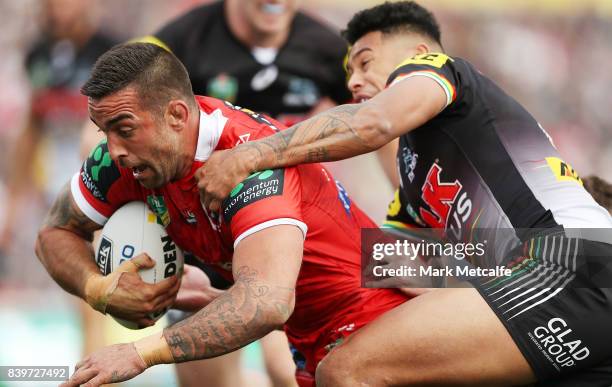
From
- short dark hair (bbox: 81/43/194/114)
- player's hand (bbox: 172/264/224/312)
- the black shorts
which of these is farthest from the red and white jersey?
the black shorts

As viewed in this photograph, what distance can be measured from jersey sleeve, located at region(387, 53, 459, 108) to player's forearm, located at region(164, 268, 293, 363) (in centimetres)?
107

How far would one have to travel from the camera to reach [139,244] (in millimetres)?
4371

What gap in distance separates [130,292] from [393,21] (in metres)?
1.90

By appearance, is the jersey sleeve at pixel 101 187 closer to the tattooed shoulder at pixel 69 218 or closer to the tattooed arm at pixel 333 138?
the tattooed shoulder at pixel 69 218

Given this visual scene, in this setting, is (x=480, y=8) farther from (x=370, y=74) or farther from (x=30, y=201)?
(x=370, y=74)

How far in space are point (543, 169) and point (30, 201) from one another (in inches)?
286

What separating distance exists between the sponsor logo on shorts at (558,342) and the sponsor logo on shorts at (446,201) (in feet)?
2.10

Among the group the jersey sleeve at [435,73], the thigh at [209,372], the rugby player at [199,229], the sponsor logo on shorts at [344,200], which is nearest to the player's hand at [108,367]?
the rugby player at [199,229]

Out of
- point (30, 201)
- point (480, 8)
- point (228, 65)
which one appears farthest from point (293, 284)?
point (480, 8)

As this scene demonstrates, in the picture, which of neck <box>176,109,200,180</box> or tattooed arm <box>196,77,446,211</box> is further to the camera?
neck <box>176,109,200,180</box>

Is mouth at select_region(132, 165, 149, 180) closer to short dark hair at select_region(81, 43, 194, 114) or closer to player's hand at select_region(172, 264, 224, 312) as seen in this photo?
short dark hair at select_region(81, 43, 194, 114)

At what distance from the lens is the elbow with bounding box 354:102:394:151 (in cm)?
403

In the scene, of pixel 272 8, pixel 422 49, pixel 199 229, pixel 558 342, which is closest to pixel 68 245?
pixel 199 229

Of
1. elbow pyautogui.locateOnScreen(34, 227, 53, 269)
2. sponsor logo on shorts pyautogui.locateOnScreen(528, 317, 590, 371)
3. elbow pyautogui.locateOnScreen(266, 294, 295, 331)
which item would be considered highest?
elbow pyautogui.locateOnScreen(266, 294, 295, 331)
